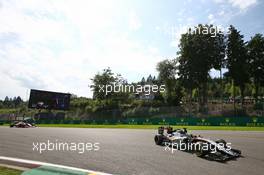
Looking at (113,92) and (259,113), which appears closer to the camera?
(259,113)

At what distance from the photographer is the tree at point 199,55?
4888 centimetres

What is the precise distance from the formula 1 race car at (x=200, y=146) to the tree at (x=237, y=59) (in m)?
39.4

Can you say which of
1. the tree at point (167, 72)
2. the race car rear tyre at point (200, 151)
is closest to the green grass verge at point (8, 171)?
the race car rear tyre at point (200, 151)

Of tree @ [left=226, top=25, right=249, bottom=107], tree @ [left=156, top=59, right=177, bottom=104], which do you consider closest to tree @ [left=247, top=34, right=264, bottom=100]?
tree @ [left=226, top=25, right=249, bottom=107]

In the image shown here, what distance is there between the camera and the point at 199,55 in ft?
161

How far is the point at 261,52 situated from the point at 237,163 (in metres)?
47.4

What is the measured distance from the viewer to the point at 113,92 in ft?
244

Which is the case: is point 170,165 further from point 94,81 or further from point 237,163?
point 94,81

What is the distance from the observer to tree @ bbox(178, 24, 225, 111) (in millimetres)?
48875

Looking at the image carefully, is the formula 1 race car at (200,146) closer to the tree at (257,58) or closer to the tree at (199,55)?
the tree at (199,55)

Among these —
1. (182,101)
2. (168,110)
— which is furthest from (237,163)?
(182,101)

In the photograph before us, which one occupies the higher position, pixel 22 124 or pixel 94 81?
pixel 94 81

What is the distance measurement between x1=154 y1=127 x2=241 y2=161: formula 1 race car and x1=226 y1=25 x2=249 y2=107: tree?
39371mm

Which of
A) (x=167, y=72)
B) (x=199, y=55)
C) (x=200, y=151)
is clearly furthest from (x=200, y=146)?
(x=167, y=72)
